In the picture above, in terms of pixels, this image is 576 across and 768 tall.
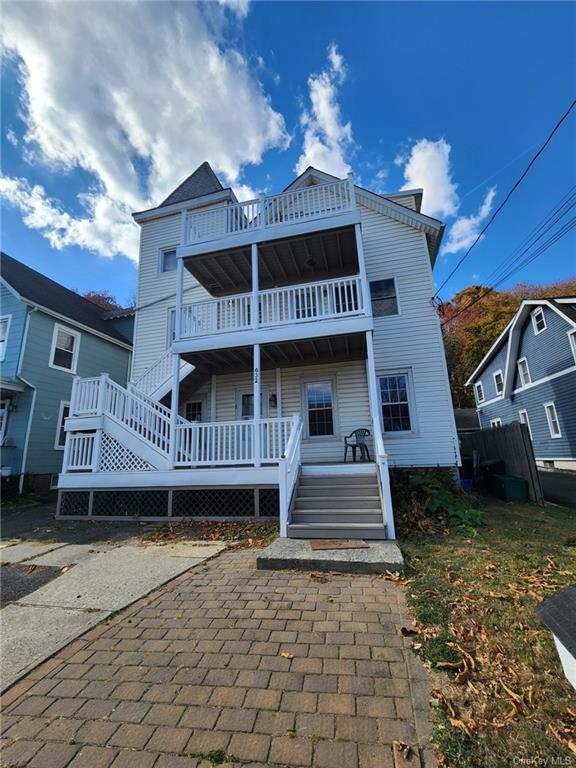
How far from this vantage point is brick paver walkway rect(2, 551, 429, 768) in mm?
1699

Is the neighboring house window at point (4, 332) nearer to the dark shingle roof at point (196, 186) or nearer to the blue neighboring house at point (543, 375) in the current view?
the dark shingle roof at point (196, 186)

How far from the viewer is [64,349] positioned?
45.5ft

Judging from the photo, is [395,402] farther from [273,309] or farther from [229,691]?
[229,691]

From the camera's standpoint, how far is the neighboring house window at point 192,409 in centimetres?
1150

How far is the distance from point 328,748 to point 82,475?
336 inches

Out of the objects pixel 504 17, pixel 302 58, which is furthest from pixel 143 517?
pixel 504 17

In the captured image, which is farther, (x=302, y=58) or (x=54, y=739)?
(x=302, y=58)

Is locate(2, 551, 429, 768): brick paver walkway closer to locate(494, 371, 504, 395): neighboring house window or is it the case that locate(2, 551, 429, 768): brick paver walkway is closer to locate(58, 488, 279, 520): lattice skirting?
locate(58, 488, 279, 520): lattice skirting

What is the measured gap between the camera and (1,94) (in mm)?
7812

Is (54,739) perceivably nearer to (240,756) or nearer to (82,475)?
(240,756)

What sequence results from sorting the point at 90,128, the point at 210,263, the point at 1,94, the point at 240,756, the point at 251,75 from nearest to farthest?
the point at 240,756, the point at 1,94, the point at 90,128, the point at 251,75, the point at 210,263

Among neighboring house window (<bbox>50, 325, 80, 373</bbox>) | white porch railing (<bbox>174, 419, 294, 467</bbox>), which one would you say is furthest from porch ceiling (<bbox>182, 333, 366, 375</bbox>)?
neighboring house window (<bbox>50, 325, 80, 373</bbox>)

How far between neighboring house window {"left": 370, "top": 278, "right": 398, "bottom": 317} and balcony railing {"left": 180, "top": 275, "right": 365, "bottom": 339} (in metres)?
1.67

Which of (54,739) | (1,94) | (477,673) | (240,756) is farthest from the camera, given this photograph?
(1,94)
